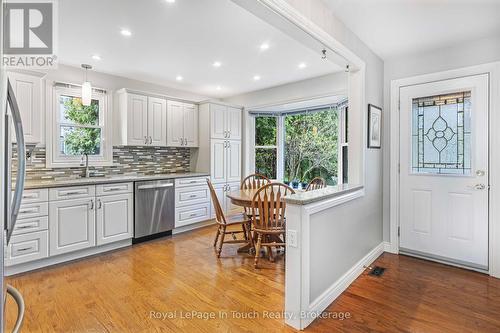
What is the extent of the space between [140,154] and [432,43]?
437 cm

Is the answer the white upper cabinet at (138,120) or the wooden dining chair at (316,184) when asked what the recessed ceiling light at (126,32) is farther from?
the wooden dining chair at (316,184)

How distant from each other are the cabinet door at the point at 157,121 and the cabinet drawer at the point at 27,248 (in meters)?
2.00

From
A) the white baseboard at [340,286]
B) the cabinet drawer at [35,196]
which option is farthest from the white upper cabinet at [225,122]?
the white baseboard at [340,286]

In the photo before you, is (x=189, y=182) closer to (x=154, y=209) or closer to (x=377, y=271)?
(x=154, y=209)

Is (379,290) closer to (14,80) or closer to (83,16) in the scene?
(83,16)

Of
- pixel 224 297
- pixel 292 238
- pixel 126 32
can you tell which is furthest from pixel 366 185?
pixel 126 32

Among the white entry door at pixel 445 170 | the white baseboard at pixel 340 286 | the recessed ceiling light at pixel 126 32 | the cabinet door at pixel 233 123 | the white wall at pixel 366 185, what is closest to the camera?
the white baseboard at pixel 340 286

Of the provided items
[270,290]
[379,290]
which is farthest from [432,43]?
[270,290]

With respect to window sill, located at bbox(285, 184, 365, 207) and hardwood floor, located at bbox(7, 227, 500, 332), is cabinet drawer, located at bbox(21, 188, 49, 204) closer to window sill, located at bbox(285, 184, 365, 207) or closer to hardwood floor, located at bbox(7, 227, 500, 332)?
hardwood floor, located at bbox(7, 227, 500, 332)

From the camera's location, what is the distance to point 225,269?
9.64 ft

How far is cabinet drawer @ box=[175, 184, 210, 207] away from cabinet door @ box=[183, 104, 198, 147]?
0.91m

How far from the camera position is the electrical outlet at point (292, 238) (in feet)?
6.36

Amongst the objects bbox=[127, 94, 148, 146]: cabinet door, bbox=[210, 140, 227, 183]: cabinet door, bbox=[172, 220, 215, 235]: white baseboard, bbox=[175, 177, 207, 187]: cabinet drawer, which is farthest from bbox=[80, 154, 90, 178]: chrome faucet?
bbox=[210, 140, 227, 183]: cabinet door

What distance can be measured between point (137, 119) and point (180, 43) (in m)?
1.67
